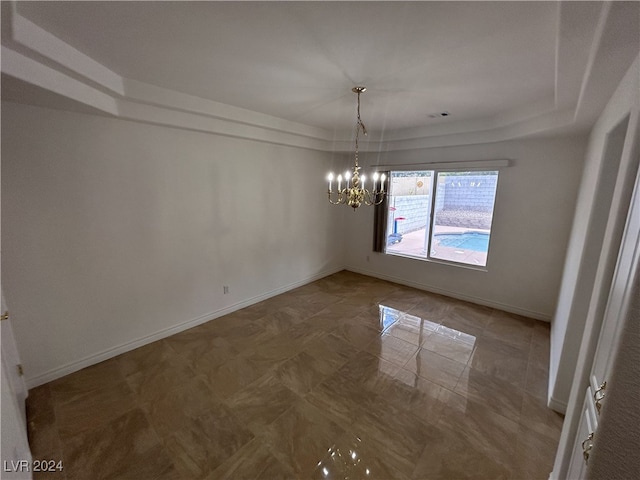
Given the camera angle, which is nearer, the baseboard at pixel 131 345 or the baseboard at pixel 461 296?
the baseboard at pixel 131 345

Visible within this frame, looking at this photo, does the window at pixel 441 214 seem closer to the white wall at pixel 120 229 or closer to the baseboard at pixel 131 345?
the white wall at pixel 120 229

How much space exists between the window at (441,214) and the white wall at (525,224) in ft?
0.68

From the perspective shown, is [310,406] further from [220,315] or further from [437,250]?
[437,250]

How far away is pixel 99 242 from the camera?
103 inches

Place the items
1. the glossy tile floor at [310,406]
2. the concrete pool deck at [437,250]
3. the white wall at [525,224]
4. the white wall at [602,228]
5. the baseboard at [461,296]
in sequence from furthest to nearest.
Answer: the concrete pool deck at [437,250], the baseboard at [461,296], the white wall at [525,224], the glossy tile floor at [310,406], the white wall at [602,228]

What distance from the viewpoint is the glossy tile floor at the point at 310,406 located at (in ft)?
5.76

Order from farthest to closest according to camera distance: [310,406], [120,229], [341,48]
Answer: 1. [120,229]
2. [310,406]
3. [341,48]

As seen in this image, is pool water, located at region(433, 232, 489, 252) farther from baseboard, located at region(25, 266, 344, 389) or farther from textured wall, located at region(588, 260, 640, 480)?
textured wall, located at region(588, 260, 640, 480)

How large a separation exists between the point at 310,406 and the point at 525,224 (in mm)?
3700

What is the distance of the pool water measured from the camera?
165 inches

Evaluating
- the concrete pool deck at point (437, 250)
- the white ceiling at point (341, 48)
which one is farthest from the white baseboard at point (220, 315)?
the white ceiling at point (341, 48)

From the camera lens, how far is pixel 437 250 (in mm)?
4652

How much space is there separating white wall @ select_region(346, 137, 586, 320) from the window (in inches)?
8.2

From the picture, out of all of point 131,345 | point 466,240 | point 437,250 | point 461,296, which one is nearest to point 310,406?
point 131,345
